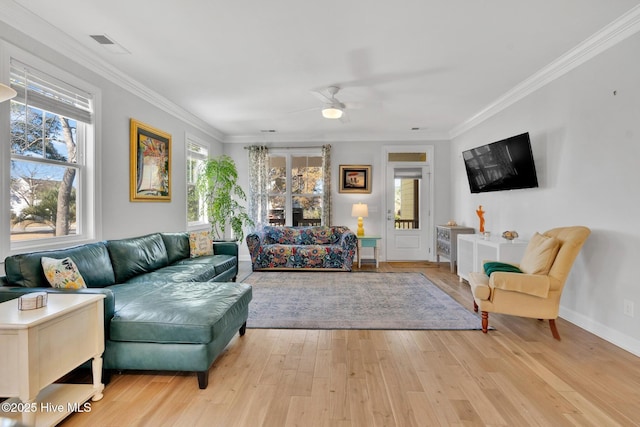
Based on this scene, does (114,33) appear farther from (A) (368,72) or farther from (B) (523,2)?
(B) (523,2)

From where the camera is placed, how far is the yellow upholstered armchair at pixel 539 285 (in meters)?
2.69

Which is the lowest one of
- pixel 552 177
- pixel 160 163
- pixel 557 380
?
pixel 557 380

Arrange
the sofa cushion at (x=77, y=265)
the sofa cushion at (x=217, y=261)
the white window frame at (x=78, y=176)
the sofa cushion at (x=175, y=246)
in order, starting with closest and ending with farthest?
the sofa cushion at (x=77, y=265) → the white window frame at (x=78, y=176) → the sofa cushion at (x=217, y=261) → the sofa cushion at (x=175, y=246)

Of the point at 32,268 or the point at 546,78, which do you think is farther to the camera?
the point at 546,78

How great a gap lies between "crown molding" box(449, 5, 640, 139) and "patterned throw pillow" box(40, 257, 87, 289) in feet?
15.5

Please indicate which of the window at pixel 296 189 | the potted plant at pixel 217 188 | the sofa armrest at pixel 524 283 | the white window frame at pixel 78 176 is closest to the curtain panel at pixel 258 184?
the window at pixel 296 189

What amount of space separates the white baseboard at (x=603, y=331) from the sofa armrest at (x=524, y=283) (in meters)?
0.63

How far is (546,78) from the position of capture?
3.48 meters

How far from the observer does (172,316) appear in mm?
2037

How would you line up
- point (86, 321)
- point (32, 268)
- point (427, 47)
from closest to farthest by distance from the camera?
point (86, 321), point (32, 268), point (427, 47)

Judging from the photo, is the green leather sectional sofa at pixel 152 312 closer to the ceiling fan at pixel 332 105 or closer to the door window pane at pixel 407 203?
the ceiling fan at pixel 332 105

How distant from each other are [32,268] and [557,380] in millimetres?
3732

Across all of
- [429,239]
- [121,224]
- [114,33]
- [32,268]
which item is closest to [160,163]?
[121,224]

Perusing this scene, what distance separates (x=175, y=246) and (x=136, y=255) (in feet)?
2.67
